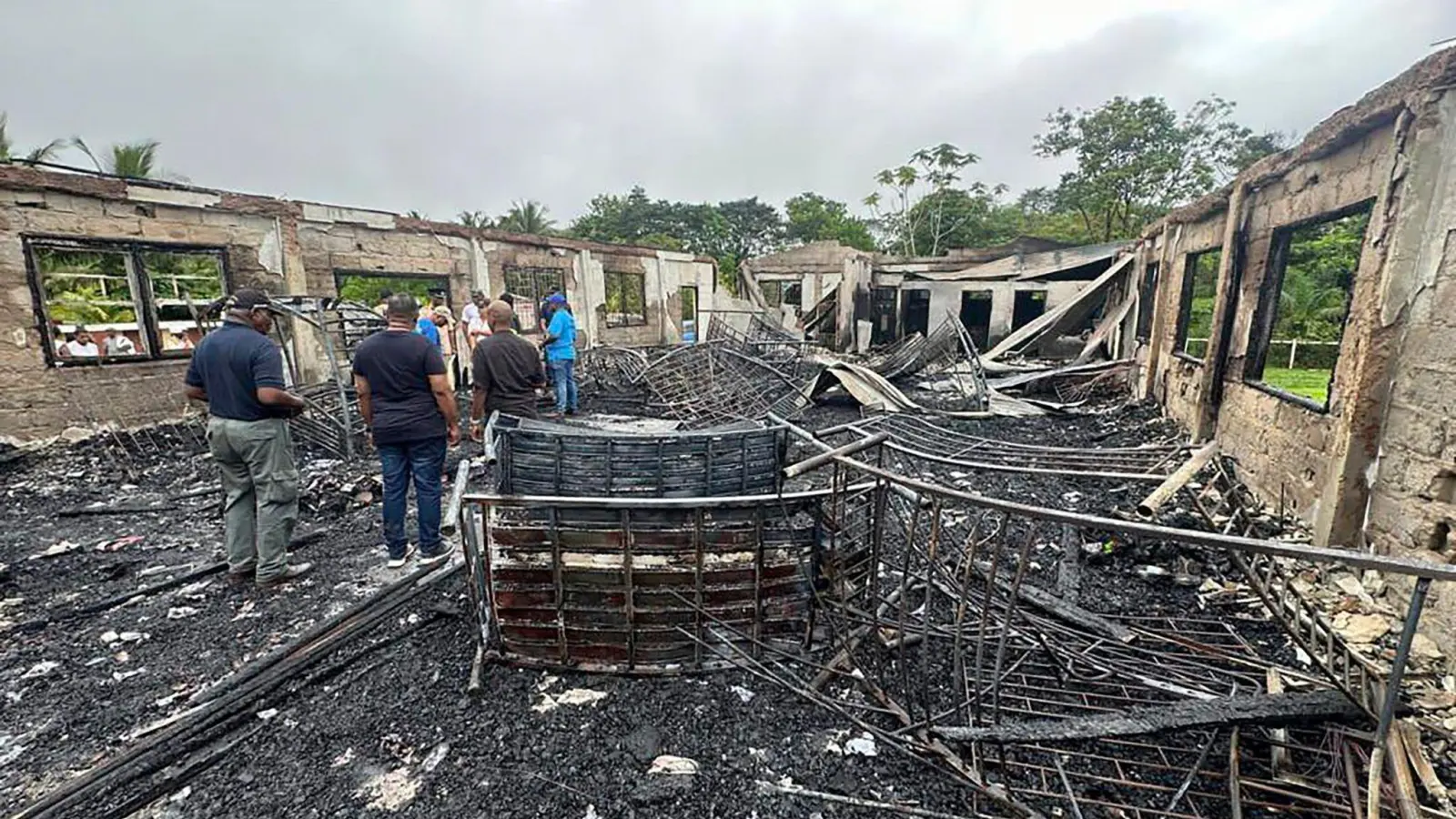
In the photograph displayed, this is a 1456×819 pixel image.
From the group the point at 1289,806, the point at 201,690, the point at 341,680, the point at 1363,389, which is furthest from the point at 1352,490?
the point at 201,690

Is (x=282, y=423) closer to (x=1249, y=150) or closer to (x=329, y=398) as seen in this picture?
(x=329, y=398)

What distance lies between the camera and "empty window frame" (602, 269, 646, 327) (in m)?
13.2

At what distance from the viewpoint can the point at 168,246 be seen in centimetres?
638

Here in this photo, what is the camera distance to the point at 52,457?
571 centimetres

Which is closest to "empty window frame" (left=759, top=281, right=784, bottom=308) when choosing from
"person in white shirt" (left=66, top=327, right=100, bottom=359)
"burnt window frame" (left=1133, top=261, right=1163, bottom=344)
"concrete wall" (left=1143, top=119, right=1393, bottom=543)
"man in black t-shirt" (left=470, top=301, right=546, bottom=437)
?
"burnt window frame" (left=1133, top=261, right=1163, bottom=344)

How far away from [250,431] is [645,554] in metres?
2.44

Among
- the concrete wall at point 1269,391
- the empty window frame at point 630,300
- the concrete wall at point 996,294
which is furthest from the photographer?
the concrete wall at point 996,294

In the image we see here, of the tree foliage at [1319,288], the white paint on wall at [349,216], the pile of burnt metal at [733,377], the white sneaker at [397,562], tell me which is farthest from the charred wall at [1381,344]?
the tree foliage at [1319,288]

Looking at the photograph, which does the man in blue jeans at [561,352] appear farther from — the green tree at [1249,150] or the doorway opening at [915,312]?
the green tree at [1249,150]

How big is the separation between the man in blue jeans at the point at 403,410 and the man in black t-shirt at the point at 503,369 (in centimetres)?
84

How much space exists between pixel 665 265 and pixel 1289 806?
44.0 feet

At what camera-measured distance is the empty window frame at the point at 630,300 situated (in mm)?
13234

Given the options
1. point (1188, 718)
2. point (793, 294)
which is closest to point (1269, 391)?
point (1188, 718)

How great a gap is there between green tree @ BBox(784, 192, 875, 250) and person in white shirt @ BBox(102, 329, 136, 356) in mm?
29272
